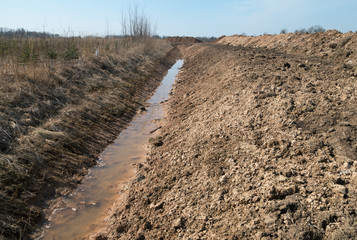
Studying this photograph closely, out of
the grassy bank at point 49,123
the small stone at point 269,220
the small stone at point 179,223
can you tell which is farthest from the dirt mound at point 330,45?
the grassy bank at point 49,123

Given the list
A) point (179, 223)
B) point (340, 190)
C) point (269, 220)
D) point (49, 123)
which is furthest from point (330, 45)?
point (49, 123)

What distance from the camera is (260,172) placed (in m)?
3.30

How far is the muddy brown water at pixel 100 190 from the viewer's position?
12.1 ft

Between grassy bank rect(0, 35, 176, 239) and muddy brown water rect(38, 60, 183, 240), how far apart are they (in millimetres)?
228

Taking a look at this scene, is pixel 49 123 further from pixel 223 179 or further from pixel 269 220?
pixel 269 220

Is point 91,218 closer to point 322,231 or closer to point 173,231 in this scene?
point 173,231

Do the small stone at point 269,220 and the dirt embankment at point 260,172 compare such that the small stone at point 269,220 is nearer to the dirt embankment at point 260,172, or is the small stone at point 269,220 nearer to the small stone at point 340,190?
the dirt embankment at point 260,172

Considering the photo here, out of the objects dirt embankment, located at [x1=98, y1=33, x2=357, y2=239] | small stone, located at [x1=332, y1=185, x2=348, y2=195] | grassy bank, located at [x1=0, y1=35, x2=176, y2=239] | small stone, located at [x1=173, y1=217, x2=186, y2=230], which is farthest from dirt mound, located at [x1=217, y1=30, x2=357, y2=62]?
grassy bank, located at [x1=0, y1=35, x2=176, y2=239]

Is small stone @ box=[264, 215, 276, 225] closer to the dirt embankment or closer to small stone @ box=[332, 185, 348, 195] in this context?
the dirt embankment

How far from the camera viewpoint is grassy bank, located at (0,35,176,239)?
390 cm

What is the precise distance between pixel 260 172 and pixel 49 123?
478 cm

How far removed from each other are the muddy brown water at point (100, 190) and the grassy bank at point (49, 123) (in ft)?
0.75

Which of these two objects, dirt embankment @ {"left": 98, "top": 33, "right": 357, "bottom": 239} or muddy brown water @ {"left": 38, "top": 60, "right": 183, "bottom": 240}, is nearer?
dirt embankment @ {"left": 98, "top": 33, "right": 357, "bottom": 239}

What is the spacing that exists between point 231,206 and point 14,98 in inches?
224
